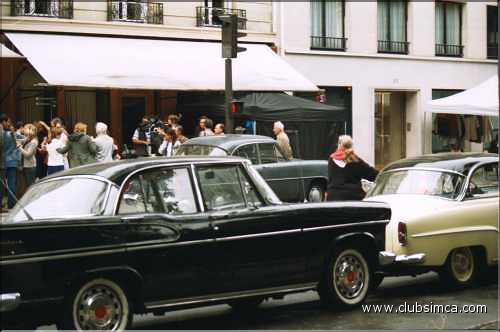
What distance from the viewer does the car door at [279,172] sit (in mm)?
16688

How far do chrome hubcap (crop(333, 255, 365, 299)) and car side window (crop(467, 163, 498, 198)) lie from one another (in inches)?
85.3

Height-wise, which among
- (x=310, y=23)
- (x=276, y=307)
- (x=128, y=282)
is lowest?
(x=276, y=307)

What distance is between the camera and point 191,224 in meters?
7.91

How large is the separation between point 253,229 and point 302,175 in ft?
30.0

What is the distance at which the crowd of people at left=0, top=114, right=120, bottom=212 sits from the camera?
16.3 metres

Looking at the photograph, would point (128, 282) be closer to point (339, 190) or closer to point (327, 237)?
point (327, 237)

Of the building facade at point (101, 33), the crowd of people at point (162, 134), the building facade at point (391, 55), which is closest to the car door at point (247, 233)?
the crowd of people at point (162, 134)

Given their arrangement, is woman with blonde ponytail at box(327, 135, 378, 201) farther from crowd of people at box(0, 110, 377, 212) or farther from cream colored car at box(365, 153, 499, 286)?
crowd of people at box(0, 110, 377, 212)

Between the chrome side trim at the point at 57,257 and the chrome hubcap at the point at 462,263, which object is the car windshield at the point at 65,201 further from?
the chrome hubcap at the point at 462,263

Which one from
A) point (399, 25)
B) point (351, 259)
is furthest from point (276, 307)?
point (399, 25)

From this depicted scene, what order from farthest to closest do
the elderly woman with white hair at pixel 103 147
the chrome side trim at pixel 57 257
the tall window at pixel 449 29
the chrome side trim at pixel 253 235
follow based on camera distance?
the tall window at pixel 449 29, the elderly woman with white hair at pixel 103 147, the chrome side trim at pixel 253 235, the chrome side trim at pixel 57 257

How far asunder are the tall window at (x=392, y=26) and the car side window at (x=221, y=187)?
22.1m

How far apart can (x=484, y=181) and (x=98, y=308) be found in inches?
218

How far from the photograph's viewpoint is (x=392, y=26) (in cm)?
3009
